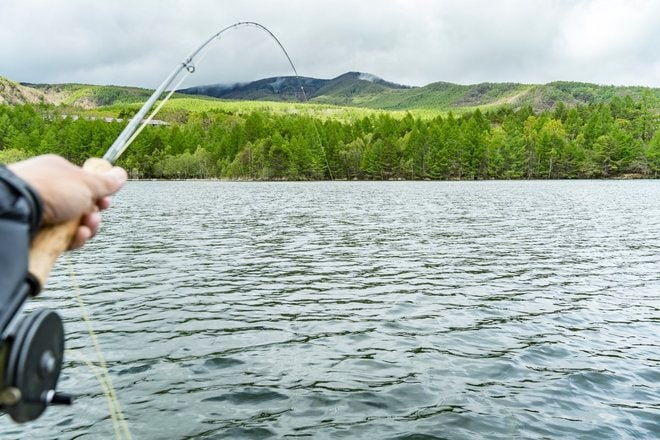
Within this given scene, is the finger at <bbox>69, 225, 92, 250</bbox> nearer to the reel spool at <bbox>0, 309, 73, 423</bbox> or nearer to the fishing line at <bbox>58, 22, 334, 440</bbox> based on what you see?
the reel spool at <bbox>0, 309, 73, 423</bbox>

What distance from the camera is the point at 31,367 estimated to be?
2.50 metres

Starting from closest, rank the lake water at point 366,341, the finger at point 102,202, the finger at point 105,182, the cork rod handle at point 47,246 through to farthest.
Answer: the cork rod handle at point 47,246 → the finger at point 105,182 → the finger at point 102,202 → the lake water at point 366,341

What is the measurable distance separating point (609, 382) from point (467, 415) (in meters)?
2.93

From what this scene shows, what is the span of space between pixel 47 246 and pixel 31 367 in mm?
547

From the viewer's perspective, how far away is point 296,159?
156 meters

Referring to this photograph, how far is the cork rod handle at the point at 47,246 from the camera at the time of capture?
2420 millimetres

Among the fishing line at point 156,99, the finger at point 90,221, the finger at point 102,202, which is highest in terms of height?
the fishing line at point 156,99

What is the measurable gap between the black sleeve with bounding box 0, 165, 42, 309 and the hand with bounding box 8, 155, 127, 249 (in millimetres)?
81

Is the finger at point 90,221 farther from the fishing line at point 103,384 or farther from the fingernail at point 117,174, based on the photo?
the fishing line at point 103,384

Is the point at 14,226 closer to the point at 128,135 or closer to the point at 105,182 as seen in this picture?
the point at 105,182

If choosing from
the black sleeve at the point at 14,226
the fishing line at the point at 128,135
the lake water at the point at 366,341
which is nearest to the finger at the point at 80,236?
the black sleeve at the point at 14,226

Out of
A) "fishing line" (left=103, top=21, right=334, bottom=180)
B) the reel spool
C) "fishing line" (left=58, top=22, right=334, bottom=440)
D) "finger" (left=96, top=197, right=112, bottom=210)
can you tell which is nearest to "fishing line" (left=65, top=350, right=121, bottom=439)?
"fishing line" (left=58, top=22, right=334, bottom=440)

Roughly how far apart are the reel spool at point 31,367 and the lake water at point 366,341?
5.24 meters

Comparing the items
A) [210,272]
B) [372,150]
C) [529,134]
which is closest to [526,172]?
[529,134]
